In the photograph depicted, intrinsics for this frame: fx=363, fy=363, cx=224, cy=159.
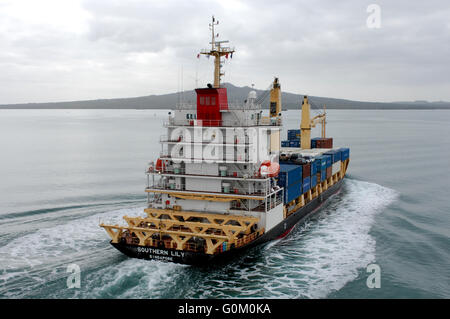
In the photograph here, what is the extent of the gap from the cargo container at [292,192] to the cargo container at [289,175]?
382 millimetres

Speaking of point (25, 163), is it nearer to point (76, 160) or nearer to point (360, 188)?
point (76, 160)

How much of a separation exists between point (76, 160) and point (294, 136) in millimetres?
43086

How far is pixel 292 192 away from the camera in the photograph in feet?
109

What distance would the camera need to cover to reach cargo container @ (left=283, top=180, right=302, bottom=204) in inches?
1256

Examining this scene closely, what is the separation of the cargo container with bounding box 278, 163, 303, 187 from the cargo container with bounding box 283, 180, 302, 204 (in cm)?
38

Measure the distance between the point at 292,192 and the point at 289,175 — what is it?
1.94m

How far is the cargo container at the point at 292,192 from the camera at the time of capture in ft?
105

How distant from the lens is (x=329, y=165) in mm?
46531

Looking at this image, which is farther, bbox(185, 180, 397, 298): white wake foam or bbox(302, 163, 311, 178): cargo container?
bbox(302, 163, 311, 178): cargo container

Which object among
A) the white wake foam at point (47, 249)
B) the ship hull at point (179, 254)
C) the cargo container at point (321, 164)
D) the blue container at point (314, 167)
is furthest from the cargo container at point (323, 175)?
the white wake foam at point (47, 249)
